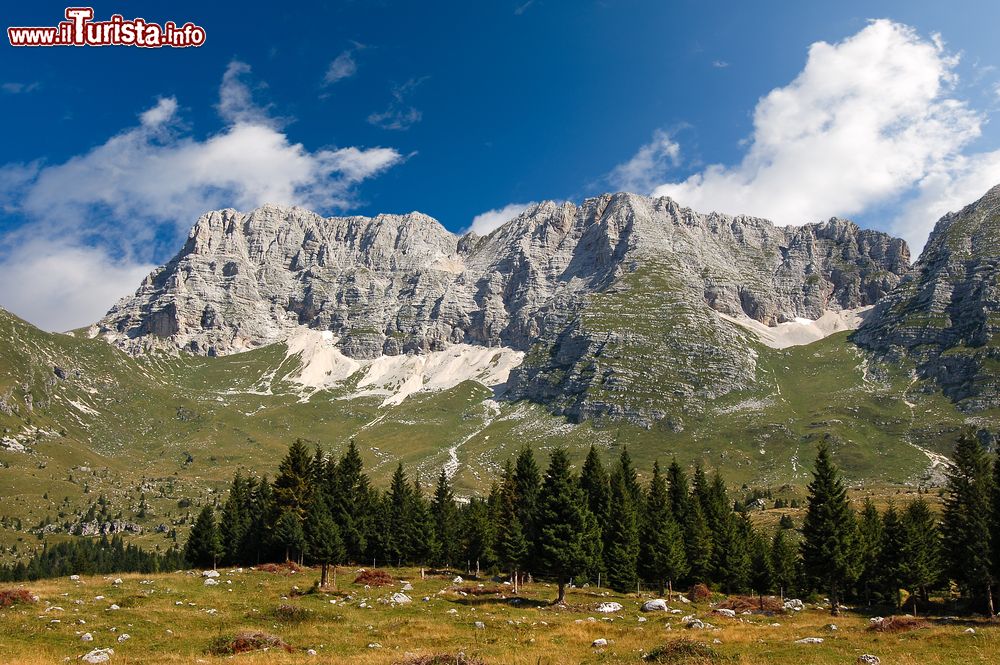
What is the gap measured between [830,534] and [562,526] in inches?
1239

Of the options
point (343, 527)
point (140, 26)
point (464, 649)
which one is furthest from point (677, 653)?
point (343, 527)

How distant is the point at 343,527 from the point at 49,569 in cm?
16146

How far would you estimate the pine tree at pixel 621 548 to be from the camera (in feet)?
265

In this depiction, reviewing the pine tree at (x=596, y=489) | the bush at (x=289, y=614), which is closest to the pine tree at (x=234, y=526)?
the pine tree at (x=596, y=489)

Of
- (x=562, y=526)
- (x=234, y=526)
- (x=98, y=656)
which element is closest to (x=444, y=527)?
(x=234, y=526)

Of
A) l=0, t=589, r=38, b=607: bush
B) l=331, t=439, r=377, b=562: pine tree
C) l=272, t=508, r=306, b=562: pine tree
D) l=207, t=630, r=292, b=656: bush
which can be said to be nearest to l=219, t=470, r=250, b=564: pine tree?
l=331, t=439, r=377, b=562: pine tree

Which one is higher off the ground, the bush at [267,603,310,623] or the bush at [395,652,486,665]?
the bush at [395,652,486,665]

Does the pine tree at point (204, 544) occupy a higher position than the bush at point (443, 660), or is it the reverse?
the bush at point (443, 660)

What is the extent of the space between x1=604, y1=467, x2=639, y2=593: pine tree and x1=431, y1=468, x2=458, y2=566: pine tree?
33.8m

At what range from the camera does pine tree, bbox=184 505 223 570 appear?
101188 mm

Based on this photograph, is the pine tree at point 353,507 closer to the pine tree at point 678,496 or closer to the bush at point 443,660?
the pine tree at point 678,496

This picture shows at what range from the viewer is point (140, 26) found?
56719mm

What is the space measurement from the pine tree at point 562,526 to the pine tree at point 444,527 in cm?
5007

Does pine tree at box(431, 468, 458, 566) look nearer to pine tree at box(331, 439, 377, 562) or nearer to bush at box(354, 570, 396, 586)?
pine tree at box(331, 439, 377, 562)
